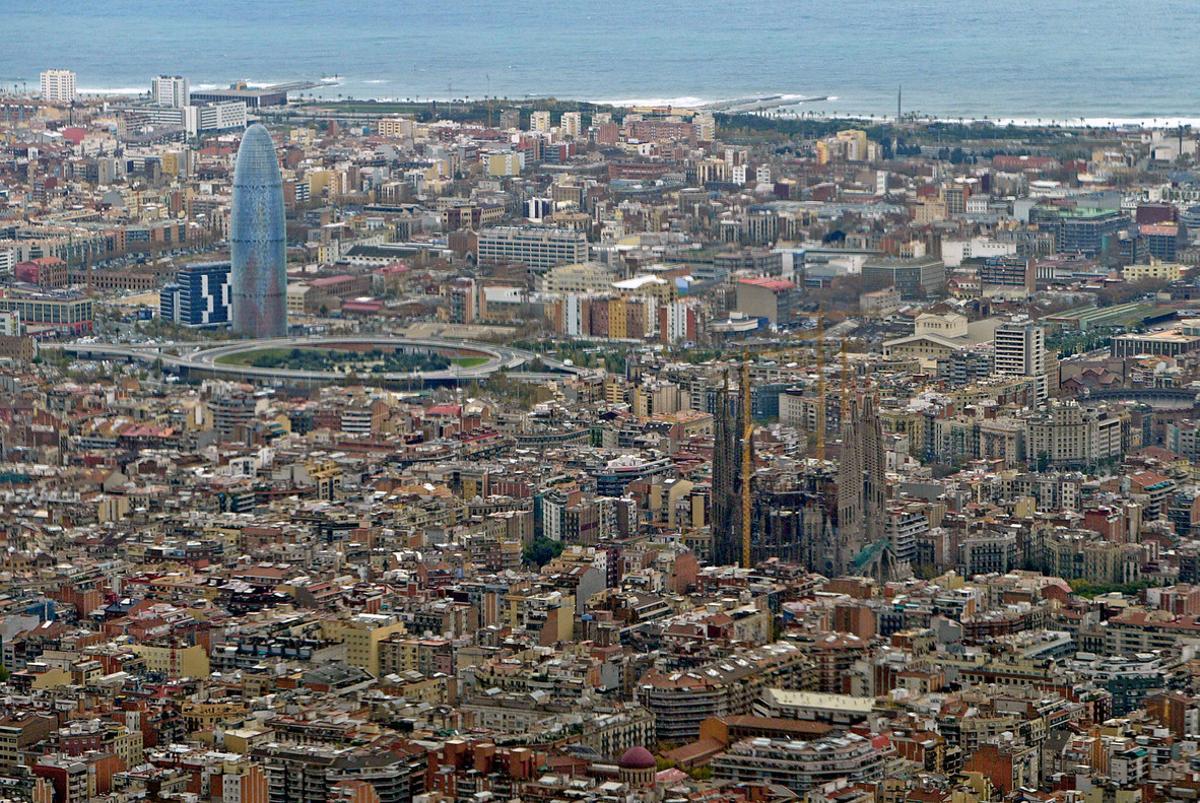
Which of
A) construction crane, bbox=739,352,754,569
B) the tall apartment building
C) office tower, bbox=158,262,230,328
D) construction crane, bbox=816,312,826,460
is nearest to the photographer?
construction crane, bbox=739,352,754,569

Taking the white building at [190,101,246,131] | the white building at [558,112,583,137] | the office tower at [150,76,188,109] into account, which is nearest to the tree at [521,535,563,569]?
the white building at [558,112,583,137]

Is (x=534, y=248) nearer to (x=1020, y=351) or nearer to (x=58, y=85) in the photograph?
(x=1020, y=351)

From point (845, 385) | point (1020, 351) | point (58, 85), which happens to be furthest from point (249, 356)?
point (58, 85)

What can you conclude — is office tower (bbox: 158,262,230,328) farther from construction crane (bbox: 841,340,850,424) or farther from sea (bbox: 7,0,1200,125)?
sea (bbox: 7,0,1200,125)

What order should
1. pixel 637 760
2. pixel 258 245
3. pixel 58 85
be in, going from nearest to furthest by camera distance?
pixel 637 760 < pixel 258 245 < pixel 58 85

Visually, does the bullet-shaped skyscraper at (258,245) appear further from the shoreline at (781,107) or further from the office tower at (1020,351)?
the shoreline at (781,107)

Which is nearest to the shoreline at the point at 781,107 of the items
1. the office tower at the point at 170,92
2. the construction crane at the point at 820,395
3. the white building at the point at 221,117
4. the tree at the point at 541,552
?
the office tower at the point at 170,92

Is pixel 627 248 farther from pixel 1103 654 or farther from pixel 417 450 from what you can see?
pixel 1103 654
